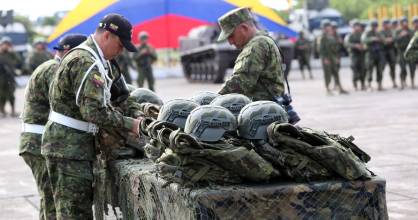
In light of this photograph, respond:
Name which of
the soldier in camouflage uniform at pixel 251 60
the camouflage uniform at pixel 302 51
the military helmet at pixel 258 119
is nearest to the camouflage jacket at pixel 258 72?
the soldier in camouflage uniform at pixel 251 60

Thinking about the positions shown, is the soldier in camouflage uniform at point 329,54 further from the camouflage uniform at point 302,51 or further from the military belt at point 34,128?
the military belt at point 34,128

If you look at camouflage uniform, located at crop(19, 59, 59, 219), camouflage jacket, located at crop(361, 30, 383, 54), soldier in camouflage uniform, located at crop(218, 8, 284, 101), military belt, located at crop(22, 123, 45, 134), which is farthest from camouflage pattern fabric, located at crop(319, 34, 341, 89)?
military belt, located at crop(22, 123, 45, 134)

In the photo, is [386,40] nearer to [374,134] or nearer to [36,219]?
[374,134]

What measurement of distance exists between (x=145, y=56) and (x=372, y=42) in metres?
6.08

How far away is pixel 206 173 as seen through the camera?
480 cm

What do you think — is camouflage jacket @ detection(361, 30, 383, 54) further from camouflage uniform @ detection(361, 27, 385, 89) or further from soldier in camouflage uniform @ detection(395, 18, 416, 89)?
soldier in camouflage uniform @ detection(395, 18, 416, 89)

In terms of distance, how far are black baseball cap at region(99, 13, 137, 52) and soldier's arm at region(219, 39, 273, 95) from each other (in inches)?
60.1

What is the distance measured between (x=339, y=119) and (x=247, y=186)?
11208 millimetres

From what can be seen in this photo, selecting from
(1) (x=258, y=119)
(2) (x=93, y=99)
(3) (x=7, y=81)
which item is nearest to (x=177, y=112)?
(2) (x=93, y=99)

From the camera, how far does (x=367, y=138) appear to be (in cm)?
1281

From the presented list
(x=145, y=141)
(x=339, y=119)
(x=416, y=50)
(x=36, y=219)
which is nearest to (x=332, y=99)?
(x=339, y=119)

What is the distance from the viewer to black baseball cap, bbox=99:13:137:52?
5.72m

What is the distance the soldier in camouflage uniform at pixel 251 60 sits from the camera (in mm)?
7043

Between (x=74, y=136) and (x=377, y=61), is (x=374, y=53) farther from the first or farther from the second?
(x=74, y=136)
